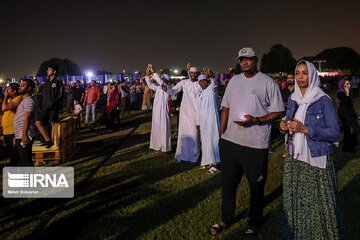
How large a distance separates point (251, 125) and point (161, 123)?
4476 mm

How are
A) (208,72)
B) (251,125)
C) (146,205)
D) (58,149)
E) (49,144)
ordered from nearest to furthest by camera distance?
(251,125) → (146,205) → (208,72) → (58,149) → (49,144)

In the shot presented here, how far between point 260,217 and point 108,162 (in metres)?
4.58

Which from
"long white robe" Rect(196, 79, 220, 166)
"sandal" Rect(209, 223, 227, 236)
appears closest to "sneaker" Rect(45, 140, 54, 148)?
"long white robe" Rect(196, 79, 220, 166)

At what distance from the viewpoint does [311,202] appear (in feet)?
9.78

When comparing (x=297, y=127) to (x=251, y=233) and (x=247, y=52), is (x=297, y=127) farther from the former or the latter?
(x=251, y=233)

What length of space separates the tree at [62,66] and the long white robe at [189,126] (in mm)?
117757

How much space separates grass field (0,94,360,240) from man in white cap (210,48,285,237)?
0.65 metres

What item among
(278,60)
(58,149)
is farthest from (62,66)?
(58,149)

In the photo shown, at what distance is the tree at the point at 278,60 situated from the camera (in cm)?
10225

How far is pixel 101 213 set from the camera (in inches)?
168

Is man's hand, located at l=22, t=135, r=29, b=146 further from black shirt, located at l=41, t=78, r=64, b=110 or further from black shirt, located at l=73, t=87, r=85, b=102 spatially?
black shirt, located at l=73, t=87, r=85, b=102

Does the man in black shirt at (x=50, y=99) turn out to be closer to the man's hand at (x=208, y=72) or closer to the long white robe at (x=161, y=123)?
the long white robe at (x=161, y=123)

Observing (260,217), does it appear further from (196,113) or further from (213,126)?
(196,113)

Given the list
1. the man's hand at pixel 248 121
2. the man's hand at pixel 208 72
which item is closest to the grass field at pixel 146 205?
the man's hand at pixel 248 121
